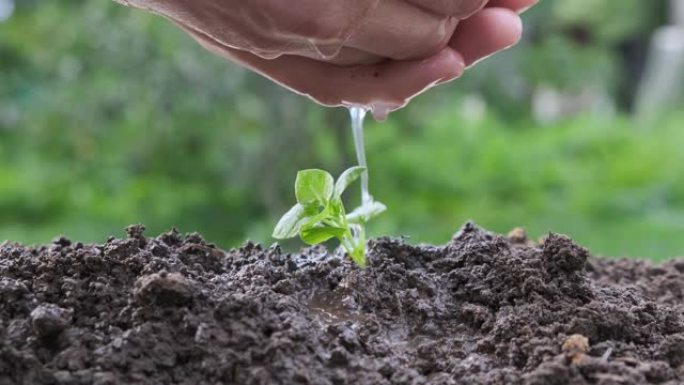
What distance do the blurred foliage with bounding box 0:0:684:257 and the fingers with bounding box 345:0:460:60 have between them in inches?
59.3

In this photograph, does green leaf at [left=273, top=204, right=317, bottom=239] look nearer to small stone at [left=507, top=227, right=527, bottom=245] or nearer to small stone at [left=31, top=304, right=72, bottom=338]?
small stone at [left=31, top=304, right=72, bottom=338]

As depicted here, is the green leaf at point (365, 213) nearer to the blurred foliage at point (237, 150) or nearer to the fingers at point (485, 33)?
the fingers at point (485, 33)

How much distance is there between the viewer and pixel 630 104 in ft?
23.5

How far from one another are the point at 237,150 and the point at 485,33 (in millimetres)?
Answer: 1891

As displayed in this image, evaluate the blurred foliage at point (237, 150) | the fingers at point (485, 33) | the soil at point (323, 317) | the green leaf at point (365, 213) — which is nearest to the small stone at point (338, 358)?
the soil at point (323, 317)

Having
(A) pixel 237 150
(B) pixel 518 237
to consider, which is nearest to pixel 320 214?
(B) pixel 518 237

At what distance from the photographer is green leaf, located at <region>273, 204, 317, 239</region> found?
101cm

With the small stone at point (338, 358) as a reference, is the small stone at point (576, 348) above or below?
below

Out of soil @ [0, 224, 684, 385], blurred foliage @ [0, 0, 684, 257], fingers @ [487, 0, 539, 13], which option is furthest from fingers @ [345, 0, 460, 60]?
blurred foliage @ [0, 0, 684, 257]

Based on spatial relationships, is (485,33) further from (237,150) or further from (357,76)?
(237,150)

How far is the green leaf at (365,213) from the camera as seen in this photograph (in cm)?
106

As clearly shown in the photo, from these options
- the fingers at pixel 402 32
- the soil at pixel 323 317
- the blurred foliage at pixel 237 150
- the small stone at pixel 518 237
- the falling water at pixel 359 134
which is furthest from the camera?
the blurred foliage at pixel 237 150

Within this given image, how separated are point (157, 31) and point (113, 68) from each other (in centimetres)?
25

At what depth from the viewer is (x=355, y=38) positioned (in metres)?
0.92
